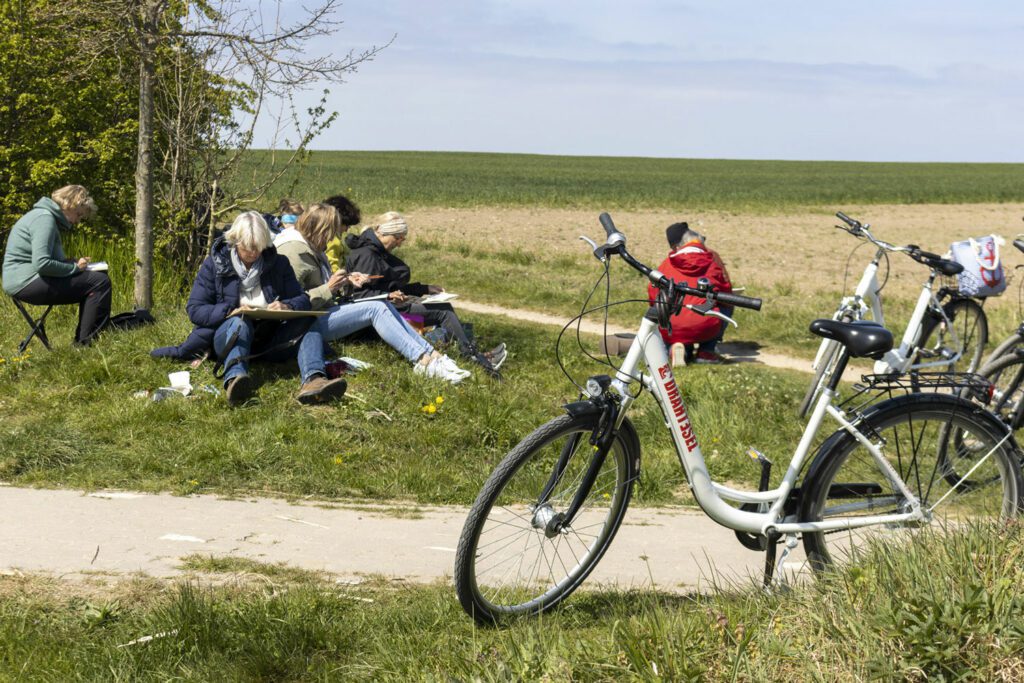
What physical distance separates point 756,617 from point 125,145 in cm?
1001

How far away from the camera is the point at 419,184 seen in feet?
183

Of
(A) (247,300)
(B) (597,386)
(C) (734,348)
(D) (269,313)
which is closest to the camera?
(B) (597,386)

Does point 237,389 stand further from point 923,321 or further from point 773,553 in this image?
point 923,321

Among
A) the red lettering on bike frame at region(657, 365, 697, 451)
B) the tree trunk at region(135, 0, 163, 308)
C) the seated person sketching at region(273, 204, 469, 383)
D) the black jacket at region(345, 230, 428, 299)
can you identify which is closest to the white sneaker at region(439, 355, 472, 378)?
the seated person sketching at region(273, 204, 469, 383)

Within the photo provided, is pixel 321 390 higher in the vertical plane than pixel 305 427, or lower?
higher

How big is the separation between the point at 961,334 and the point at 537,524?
20.0 feet

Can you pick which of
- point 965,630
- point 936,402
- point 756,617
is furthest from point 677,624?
point 936,402

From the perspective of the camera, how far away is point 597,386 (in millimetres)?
3893

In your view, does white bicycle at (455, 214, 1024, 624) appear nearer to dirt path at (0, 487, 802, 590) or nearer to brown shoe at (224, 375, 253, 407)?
dirt path at (0, 487, 802, 590)

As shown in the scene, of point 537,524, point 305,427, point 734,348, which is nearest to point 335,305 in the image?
point 305,427

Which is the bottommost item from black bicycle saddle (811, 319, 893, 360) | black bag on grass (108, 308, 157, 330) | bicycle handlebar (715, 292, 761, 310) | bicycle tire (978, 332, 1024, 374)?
black bag on grass (108, 308, 157, 330)

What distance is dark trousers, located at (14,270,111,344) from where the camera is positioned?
850cm

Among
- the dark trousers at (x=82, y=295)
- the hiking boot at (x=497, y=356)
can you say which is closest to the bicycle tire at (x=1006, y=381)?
the hiking boot at (x=497, y=356)

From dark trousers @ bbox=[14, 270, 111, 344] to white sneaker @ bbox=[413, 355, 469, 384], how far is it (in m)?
2.75
